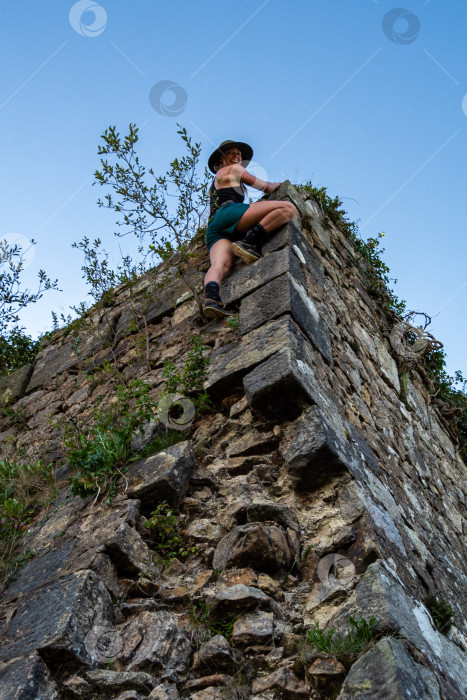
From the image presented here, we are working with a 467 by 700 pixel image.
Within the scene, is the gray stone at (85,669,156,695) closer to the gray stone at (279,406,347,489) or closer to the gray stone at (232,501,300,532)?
the gray stone at (232,501,300,532)

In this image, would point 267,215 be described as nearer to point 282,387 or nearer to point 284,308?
point 284,308

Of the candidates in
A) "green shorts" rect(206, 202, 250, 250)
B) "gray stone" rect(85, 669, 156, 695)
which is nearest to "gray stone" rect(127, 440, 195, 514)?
"gray stone" rect(85, 669, 156, 695)

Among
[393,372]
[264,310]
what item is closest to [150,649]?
[264,310]

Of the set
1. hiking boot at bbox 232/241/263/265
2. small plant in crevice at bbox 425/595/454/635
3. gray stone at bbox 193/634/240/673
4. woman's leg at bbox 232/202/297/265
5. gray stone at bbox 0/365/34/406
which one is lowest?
small plant in crevice at bbox 425/595/454/635

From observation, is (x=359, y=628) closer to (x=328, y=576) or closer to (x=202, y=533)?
(x=328, y=576)

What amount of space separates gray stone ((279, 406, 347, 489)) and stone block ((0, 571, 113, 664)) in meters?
0.81

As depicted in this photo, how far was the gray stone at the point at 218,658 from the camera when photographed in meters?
1.74

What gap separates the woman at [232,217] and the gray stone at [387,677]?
80.4 inches

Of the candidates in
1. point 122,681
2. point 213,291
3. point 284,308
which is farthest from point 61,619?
point 213,291

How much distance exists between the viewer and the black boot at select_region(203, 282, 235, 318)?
11.0 ft

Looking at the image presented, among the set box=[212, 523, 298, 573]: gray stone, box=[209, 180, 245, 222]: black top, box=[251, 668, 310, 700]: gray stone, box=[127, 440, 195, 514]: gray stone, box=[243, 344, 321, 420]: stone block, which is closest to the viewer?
box=[251, 668, 310, 700]: gray stone

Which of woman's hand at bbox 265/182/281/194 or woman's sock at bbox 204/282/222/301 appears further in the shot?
woman's hand at bbox 265/182/281/194

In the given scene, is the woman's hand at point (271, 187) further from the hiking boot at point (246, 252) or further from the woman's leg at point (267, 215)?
the hiking boot at point (246, 252)

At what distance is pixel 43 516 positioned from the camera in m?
2.84
